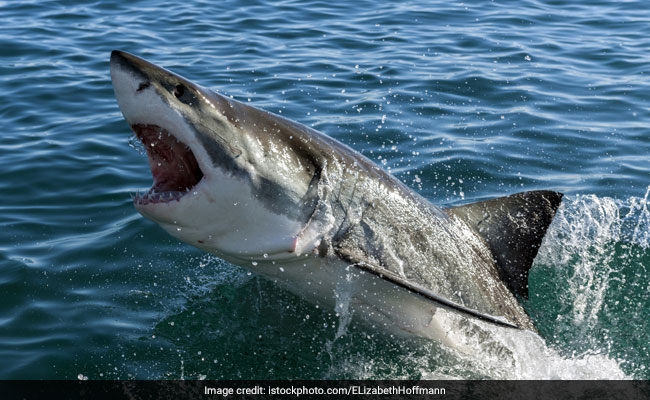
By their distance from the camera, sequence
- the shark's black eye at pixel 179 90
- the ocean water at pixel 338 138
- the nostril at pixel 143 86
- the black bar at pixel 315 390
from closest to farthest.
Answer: the nostril at pixel 143 86
the shark's black eye at pixel 179 90
the black bar at pixel 315 390
the ocean water at pixel 338 138

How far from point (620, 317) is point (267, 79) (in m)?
5.66

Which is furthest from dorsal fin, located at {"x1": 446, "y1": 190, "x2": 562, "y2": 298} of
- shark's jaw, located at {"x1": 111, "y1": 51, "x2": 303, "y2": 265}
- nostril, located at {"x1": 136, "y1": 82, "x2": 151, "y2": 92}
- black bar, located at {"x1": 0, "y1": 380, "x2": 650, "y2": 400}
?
nostril, located at {"x1": 136, "y1": 82, "x2": 151, "y2": 92}

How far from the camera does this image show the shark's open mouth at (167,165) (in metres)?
3.98

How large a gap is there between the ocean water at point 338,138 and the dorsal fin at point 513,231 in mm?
429

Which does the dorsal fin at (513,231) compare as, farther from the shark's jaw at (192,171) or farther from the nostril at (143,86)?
the nostril at (143,86)

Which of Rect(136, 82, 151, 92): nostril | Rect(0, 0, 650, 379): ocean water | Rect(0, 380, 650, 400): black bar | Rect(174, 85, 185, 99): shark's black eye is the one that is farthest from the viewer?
Rect(0, 0, 650, 379): ocean water

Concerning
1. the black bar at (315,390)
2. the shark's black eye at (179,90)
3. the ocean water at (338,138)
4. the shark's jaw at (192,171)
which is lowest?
the black bar at (315,390)

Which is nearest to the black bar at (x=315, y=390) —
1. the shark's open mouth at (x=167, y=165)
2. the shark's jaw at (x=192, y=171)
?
the shark's jaw at (x=192, y=171)

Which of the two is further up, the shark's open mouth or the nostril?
the nostril

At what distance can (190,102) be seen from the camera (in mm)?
4000

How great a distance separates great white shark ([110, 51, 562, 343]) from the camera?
13.1 feet

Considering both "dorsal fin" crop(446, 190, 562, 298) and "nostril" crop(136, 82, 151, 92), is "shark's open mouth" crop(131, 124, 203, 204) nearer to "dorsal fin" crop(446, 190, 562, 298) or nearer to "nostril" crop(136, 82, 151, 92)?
"nostril" crop(136, 82, 151, 92)

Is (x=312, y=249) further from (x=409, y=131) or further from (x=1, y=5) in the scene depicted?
(x=1, y=5)

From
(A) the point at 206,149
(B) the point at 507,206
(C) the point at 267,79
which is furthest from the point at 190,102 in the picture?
(C) the point at 267,79
